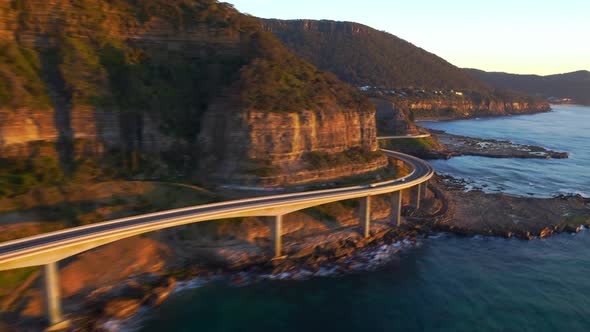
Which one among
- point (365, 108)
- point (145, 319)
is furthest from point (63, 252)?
point (365, 108)

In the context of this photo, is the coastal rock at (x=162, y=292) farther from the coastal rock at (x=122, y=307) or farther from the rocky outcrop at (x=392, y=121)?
the rocky outcrop at (x=392, y=121)

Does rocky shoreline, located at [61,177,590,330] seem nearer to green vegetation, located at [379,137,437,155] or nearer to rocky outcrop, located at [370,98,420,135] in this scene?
green vegetation, located at [379,137,437,155]

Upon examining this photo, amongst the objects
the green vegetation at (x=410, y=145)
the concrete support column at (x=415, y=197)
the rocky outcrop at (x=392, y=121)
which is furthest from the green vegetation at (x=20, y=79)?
the rocky outcrop at (x=392, y=121)

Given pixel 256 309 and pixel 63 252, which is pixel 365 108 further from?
pixel 63 252

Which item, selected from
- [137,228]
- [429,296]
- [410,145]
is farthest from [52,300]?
[410,145]

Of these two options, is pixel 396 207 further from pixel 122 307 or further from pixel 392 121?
pixel 392 121
